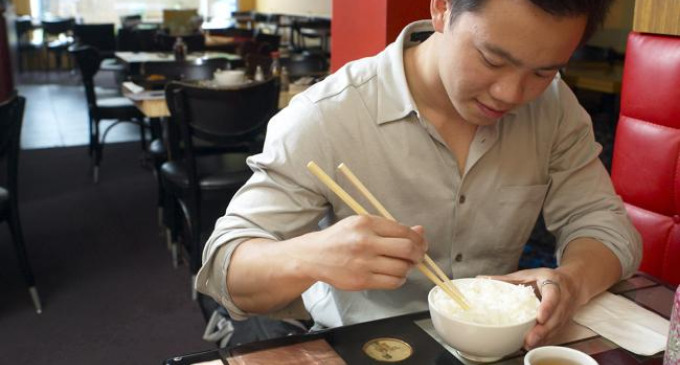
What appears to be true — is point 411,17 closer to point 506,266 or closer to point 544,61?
point 506,266

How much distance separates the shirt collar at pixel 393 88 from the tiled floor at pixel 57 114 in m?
5.57

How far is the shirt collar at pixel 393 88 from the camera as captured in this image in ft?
4.21

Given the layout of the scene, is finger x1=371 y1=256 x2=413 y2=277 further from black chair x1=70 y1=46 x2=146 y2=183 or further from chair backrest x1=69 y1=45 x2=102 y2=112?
chair backrest x1=69 y1=45 x2=102 y2=112

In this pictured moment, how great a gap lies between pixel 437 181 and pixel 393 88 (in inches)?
8.0

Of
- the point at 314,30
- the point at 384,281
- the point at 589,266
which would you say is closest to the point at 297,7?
the point at 314,30

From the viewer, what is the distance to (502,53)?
1.04 meters

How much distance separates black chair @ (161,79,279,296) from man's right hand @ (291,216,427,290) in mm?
2122

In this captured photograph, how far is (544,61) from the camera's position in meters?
1.05

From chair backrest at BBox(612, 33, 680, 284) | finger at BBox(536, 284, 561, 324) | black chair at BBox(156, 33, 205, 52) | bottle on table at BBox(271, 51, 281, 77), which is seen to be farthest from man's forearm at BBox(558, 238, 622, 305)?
black chair at BBox(156, 33, 205, 52)

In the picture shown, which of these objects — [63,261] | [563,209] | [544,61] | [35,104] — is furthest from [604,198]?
[35,104]

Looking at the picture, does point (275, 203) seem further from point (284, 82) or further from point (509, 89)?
point (284, 82)

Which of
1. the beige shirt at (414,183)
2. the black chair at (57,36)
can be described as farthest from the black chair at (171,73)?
the black chair at (57,36)

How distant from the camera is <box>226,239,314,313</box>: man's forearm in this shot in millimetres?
1033

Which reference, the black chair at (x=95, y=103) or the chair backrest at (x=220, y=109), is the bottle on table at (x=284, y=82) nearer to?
the chair backrest at (x=220, y=109)
